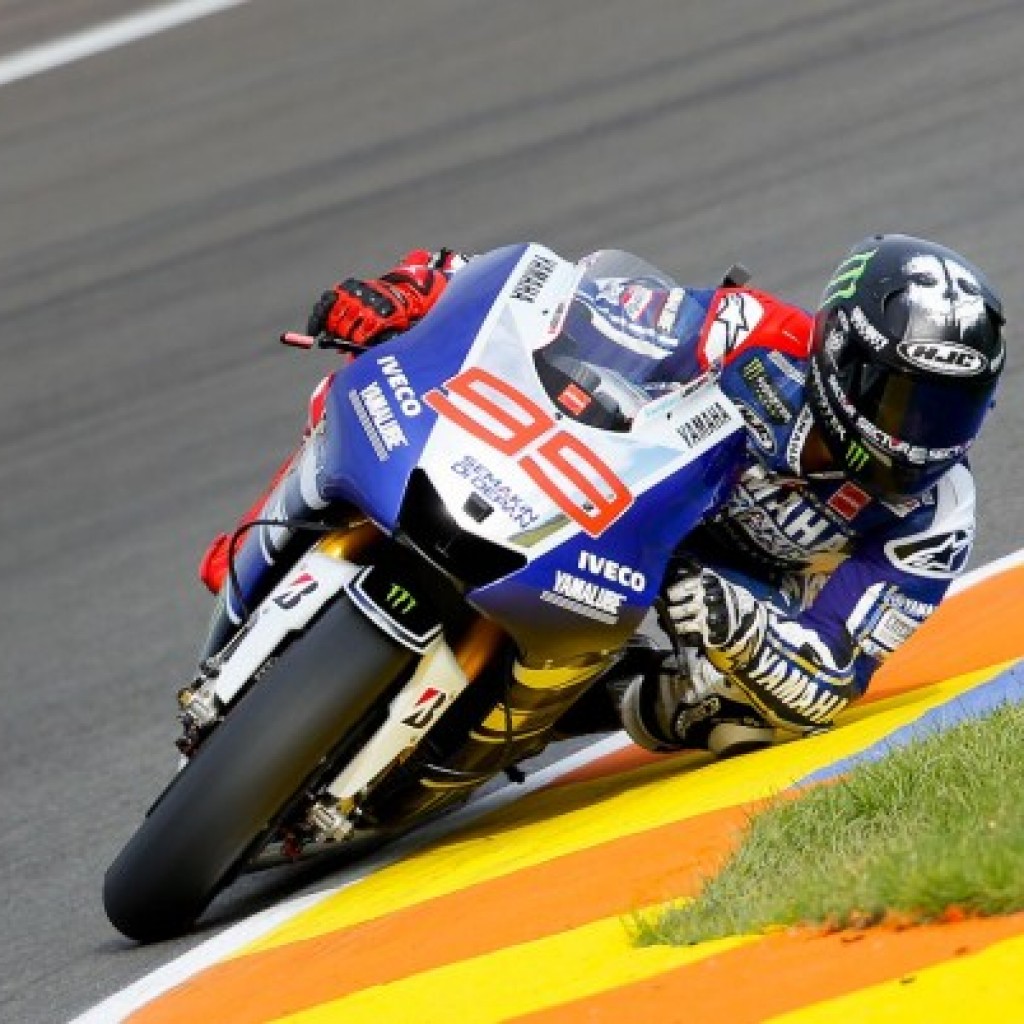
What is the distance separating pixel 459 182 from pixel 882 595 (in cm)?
600

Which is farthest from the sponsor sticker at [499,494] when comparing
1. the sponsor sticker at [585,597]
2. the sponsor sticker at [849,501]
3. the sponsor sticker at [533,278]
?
the sponsor sticker at [849,501]

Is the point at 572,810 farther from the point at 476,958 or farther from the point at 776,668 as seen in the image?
the point at 476,958

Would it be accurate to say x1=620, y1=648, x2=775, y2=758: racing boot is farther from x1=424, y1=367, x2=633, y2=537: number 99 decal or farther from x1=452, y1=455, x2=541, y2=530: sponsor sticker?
x1=452, y1=455, x2=541, y2=530: sponsor sticker

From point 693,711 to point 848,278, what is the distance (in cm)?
103

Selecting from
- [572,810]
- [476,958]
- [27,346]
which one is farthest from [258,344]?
[476,958]

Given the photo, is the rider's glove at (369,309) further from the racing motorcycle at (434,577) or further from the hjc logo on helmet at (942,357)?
the hjc logo on helmet at (942,357)

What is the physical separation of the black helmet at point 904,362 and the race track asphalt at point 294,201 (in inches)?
81.0

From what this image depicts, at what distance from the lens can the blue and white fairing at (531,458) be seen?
16.6 feet

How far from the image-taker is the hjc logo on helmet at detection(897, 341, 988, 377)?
17.4ft

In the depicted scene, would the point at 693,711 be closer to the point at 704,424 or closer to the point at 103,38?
the point at 704,424

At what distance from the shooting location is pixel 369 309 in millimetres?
5848

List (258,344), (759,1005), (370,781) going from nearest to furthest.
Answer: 1. (759,1005)
2. (370,781)
3. (258,344)

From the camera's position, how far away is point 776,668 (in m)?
5.73

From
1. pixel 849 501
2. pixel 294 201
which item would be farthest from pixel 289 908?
pixel 294 201
